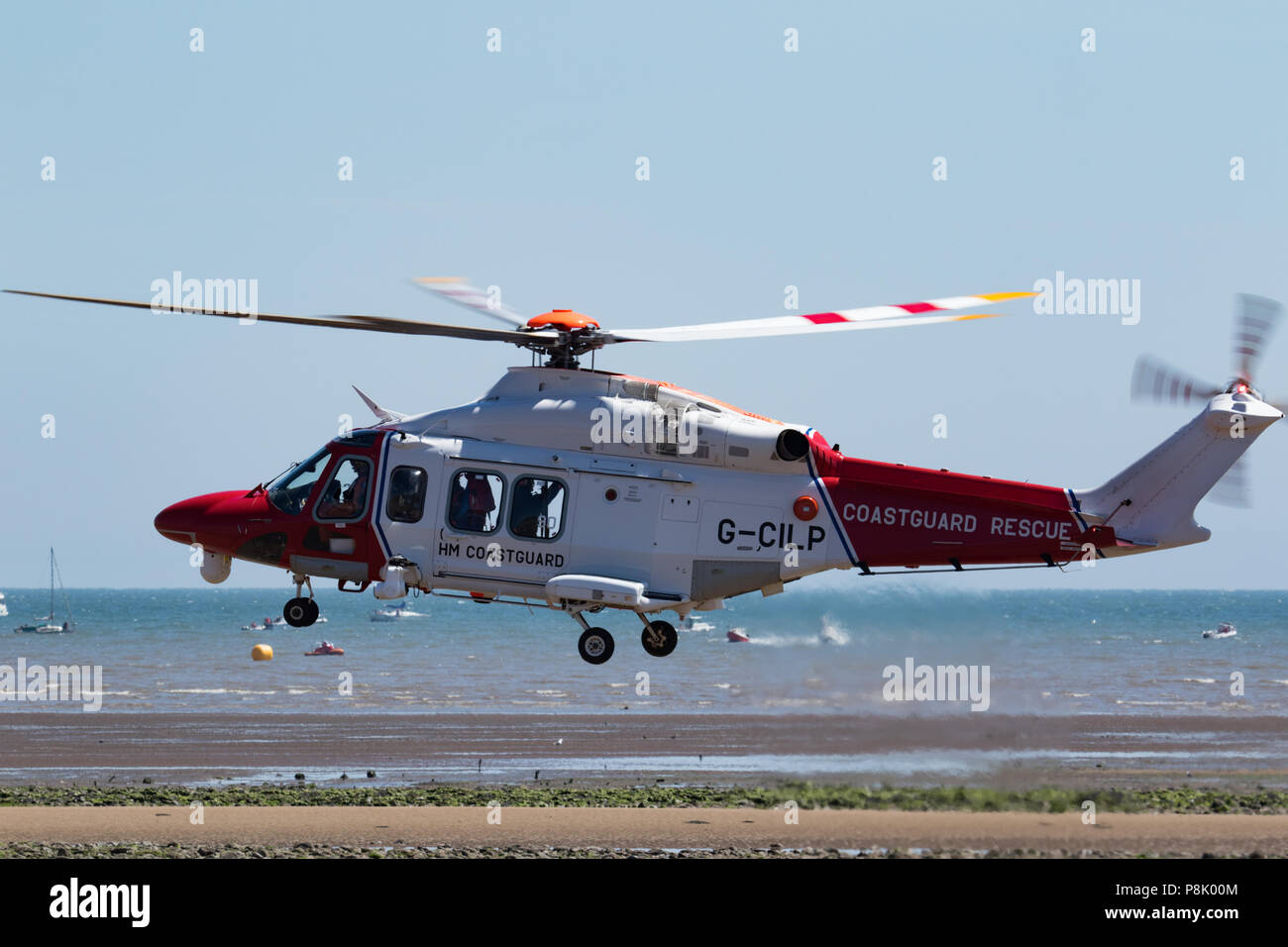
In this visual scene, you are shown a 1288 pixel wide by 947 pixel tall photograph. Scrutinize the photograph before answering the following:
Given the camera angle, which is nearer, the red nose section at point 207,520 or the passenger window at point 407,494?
the passenger window at point 407,494

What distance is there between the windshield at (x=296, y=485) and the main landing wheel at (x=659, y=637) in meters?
4.73

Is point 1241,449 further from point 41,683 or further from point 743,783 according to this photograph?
point 41,683

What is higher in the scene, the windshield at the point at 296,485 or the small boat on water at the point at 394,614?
the windshield at the point at 296,485

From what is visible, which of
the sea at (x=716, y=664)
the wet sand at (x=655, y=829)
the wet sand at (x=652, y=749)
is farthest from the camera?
the wet sand at (x=652, y=749)

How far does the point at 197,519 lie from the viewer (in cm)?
2020

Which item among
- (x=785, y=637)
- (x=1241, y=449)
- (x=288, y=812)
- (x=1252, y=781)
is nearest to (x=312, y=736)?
(x=288, y=812)

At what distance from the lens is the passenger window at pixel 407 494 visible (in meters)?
19.0

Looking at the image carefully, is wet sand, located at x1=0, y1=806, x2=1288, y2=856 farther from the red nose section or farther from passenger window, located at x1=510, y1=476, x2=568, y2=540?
passenger window, located at x1=510, y1=476, x2=568, y2=540

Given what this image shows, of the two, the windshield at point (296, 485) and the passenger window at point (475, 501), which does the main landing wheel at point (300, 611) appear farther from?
the passenger window at point (475, 501)

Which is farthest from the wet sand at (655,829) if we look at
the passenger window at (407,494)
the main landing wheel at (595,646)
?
the passenger window at (407,494)

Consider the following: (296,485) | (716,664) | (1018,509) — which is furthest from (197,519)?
(716,664)

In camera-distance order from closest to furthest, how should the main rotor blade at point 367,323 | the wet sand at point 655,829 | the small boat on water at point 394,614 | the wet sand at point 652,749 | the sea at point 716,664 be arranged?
the main rotor blade at point 367,323, the wet sand at point 655,829, the sea at point 716,664, the wet sand at point 652,749, the small boat on water at point 394,614

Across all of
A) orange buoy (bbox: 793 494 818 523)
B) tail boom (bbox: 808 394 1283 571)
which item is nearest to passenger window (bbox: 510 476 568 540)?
orange buoy (bbox: 793 494 818 523)

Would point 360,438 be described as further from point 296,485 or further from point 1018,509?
point 1018,509
